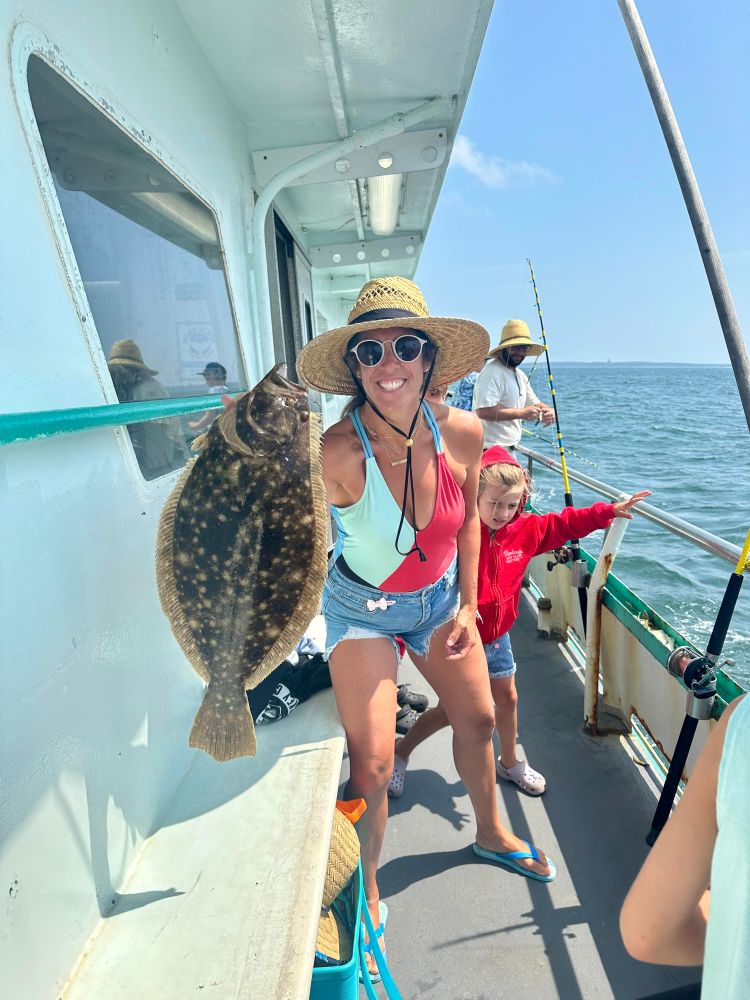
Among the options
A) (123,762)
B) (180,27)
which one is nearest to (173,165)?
(180,27)

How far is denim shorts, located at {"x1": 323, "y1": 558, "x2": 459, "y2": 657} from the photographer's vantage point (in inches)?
80.4

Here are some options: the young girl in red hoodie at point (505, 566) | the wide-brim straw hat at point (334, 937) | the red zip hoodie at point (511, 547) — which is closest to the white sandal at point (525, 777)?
the young girl in red hoodie at point (505, 566)

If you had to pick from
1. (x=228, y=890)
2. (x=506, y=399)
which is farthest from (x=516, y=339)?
(x=228, y=890)

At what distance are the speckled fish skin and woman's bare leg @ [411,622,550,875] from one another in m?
0.89

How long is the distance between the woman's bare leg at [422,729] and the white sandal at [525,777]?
1.41ft

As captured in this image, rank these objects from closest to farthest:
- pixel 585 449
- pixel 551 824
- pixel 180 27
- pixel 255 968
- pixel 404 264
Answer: pixel 255 968
pixel 180 27
pixel 551 824
pixel 404 264
pixel 585 449

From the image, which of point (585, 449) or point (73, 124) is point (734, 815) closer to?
point (73, 124)

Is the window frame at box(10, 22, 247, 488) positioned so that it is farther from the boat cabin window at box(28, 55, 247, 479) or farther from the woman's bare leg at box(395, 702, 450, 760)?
the woman's bare leg at box(395, 702, 450, 760)

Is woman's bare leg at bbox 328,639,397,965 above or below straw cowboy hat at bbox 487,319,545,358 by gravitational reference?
below

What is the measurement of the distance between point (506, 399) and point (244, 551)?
3817 mm

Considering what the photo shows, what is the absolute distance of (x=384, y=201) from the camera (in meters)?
5.37

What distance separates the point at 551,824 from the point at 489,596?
1.07 metres

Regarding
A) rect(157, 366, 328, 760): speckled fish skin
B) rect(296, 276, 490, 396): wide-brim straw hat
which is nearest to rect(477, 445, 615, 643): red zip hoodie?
rect(296, 276, 490, 396): wide-brim straw hat

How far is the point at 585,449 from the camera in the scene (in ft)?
64.8
